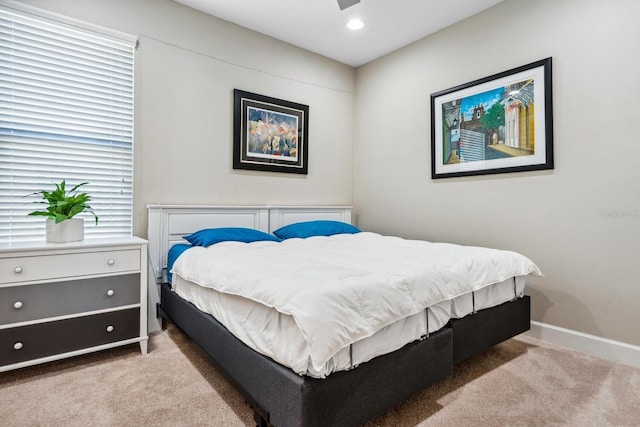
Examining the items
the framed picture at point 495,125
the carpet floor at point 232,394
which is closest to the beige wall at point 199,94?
the carpet floor at point 232,394

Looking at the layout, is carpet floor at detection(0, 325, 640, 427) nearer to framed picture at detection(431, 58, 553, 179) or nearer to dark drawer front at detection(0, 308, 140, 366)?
dark drawer front at detection(0, 308, 140, 366)

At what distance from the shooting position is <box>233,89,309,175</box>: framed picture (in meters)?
3.22

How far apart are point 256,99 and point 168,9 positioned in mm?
1006

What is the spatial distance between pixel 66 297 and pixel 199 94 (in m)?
1.91

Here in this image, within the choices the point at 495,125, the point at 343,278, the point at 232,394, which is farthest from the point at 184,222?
the point at 495,125

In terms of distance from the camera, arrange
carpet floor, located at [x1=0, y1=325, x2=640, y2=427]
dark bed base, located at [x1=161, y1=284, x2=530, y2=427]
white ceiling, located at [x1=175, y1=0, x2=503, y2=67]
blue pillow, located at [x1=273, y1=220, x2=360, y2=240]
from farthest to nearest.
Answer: blue pillow, located at [x1=273, y1=220, x2=360, y2=240]
white ceiling, located at [x1=175, y1=0, x2=503, y2=67]
carpet floor, located at [x1=0, y1=325, x2=640, y2=427]
dark bed base, located at [x1=161, y1=284, x2=530, y2=427]

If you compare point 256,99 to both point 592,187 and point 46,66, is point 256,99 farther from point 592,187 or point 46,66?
point 592,187

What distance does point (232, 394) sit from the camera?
5.66 feet

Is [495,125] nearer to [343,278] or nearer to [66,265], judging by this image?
[343,278]

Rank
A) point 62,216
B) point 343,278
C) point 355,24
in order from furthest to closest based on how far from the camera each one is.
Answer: point 355,24, point 62,216, point 343,278

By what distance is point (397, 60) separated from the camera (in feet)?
12.1

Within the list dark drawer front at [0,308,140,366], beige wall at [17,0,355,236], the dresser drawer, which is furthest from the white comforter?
beige wall at [17,0,355,236]

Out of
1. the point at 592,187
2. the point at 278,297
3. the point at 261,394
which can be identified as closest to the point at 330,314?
the point at 278,297

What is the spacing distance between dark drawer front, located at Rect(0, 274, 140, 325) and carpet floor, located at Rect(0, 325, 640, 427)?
358 mm
